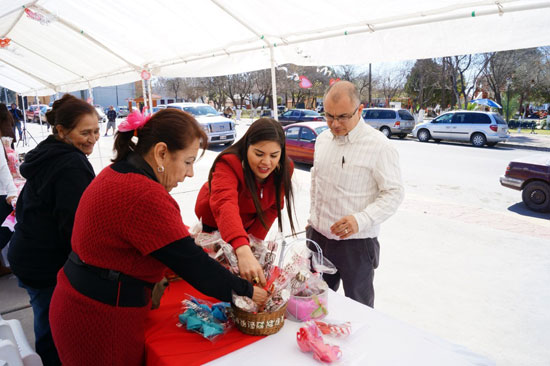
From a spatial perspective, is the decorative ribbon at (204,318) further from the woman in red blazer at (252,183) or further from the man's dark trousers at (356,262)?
the man's dark trousers at (356,262)

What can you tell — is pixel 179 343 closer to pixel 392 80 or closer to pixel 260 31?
pixel 260 31

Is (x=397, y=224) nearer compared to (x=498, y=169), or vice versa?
(x=397, y=224)

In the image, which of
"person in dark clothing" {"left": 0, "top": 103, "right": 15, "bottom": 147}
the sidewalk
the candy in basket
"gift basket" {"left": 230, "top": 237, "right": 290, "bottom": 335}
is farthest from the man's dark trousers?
the sidewalk

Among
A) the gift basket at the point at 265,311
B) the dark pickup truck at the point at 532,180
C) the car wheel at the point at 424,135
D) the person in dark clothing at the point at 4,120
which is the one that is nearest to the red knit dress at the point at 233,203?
the gift basket at the point at 265,311

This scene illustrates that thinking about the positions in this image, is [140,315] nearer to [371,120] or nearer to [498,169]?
[498,169]

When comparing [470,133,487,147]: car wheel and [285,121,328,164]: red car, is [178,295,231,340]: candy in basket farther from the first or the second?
[470,133,487,147]: car wheel

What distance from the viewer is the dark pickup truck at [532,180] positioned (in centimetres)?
632

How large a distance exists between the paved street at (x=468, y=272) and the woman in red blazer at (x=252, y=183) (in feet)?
1.26

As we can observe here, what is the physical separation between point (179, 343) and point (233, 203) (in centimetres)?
71

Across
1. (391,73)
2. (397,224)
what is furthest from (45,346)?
(391,73)

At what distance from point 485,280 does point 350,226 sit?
2.69 meters

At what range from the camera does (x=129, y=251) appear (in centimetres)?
119

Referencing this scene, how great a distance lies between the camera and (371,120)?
18.7 m

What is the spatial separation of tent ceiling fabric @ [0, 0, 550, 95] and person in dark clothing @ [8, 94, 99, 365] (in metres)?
2.13
